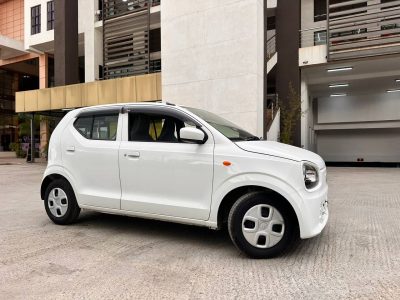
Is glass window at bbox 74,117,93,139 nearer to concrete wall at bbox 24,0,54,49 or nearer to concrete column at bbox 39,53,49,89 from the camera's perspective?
concrete wall at bbox 24,0,54,49

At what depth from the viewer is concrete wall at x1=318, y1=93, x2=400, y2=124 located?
22125mm

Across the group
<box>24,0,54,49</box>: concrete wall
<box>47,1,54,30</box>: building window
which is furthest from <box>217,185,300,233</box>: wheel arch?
<box>47,1,54,30</box>: building window

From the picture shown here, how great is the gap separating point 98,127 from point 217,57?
8.80 meters

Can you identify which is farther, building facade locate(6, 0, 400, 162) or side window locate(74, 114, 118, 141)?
building facade locate(6, 0, 400, 162)

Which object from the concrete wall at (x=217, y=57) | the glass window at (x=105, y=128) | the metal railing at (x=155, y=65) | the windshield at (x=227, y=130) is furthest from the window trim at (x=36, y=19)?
the windshield at (x=227, y=130)

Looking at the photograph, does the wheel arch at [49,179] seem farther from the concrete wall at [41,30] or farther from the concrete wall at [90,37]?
the concrete wall at [41,30]

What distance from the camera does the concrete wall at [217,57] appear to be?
12203 millimetres

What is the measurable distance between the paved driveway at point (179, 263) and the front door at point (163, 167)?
0.51 m

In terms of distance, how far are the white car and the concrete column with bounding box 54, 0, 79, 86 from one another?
18.2 m

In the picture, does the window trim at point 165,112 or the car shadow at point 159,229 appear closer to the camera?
the window trim at point 165,112

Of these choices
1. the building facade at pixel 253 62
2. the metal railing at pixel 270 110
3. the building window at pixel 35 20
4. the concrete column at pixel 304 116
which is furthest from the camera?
the building window at pixel 35 20

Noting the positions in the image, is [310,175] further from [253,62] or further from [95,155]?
[253,62]

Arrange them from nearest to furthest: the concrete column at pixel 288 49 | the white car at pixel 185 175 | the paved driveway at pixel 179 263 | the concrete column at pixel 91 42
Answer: the paved driveway at pixel 179 263
the white car at pixel 185 175
the concrete column at pixel 288 49
the concrete column at pixel 91 42

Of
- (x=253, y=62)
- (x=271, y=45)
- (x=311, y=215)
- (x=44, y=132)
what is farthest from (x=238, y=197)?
(x=44, y=132)
